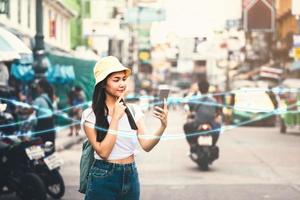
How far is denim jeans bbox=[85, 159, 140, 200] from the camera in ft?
18.5

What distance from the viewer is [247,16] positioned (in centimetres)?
2889

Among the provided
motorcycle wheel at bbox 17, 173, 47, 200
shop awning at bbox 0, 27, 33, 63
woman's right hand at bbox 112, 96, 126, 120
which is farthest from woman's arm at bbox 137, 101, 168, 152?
shop awning at bbox 0, 27, 33, 63

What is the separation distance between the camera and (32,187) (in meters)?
10.8

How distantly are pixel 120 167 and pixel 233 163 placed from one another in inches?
471

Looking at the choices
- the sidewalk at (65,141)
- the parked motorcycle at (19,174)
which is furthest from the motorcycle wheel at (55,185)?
the sidewalk at (65,141)

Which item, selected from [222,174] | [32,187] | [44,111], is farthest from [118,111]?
[44,111]

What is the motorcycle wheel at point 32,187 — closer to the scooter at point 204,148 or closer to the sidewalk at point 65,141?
the scooter at point 204,148

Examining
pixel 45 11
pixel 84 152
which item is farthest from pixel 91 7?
pixel 84 152

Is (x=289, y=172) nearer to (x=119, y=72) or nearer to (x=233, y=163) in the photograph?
(x=233, y=163)

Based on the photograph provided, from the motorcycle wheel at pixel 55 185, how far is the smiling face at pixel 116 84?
18.9ft

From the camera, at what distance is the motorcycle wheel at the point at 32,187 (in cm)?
1073

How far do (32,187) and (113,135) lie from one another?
547 cm

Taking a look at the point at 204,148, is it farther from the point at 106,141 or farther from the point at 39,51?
the point at 106,141

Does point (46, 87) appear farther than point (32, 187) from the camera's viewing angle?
Yes
